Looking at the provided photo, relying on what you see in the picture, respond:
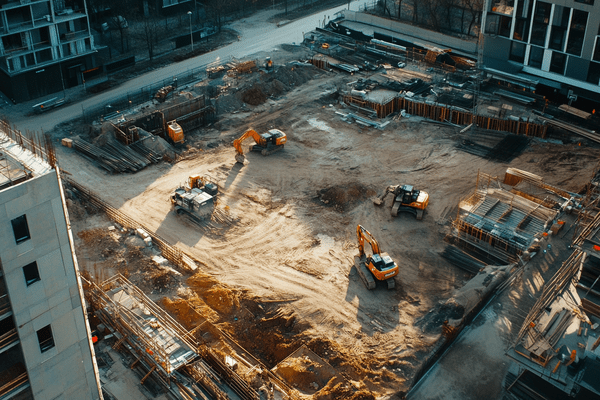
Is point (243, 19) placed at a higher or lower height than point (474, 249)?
higher

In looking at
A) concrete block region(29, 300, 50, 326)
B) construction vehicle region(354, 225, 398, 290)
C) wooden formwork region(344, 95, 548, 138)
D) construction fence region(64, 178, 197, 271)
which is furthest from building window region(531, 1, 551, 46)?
concrete block region(29, 300, 50, 326)

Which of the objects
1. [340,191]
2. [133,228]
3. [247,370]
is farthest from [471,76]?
[247,370]

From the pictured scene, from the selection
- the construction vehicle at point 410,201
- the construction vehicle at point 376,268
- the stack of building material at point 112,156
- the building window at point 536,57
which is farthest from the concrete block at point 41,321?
the building window at point 536,57

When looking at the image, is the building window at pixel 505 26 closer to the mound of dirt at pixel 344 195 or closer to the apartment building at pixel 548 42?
the apartment building at pixel 548 42

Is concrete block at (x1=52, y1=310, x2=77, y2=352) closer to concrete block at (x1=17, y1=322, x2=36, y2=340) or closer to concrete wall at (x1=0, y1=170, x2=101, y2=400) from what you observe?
concrete wall at (x1=0, y1=170, x2=101, y2=400)

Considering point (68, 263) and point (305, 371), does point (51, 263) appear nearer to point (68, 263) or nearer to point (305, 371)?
point (68, 263)

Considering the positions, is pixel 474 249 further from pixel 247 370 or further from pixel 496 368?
pixel 247 370
